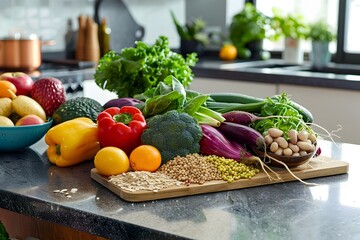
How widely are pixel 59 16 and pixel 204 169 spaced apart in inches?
111

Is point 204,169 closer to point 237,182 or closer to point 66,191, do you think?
point 237,182

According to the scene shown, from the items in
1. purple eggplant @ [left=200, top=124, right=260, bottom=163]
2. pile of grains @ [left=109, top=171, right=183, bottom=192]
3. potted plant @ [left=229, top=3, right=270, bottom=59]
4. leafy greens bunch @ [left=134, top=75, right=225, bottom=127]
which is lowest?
pile of grains @ [left=109, top=171, right=183, bottom=192]

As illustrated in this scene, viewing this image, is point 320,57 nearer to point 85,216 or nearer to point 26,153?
point 26,153

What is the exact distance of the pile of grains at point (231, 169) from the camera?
4.90 ft

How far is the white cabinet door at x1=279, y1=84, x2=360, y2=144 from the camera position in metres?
3.20

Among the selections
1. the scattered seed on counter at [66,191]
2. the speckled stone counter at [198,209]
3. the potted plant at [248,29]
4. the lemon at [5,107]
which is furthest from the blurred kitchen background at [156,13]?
the scattered seed on counter at [66,191]

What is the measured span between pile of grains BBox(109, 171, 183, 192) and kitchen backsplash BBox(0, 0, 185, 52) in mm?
2562

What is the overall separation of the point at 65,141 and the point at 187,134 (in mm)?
334

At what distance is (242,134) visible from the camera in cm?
163

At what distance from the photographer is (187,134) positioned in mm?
1577

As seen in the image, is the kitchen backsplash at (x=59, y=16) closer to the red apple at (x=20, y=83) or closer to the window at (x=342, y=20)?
the window at (x=342, y=20)

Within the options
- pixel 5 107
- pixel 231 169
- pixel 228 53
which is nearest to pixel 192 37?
pixel 228 53

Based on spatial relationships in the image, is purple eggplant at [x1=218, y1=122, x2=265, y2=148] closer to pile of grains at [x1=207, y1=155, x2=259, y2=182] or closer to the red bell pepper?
pile of grains at [x1=207, y1=155, x2=259, y2=182]

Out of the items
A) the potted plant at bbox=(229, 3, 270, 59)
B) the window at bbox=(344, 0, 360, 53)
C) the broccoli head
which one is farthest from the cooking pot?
the broccoli head
